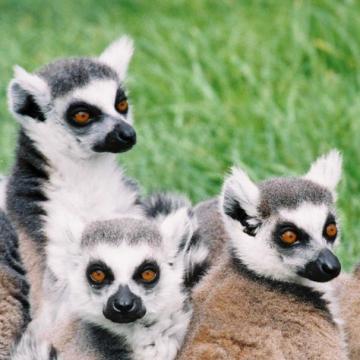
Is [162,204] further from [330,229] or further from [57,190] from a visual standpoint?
[330,229]

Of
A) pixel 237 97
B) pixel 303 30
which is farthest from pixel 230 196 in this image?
pixel 303 30

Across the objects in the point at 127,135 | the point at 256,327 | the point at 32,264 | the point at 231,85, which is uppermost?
the point at 256,327

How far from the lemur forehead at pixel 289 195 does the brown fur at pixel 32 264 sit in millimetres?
1213

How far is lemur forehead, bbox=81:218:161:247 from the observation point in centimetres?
445

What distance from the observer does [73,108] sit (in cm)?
534

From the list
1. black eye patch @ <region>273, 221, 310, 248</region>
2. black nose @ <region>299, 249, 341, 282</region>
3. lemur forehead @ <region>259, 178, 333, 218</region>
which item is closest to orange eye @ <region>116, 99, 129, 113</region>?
lemur forehead @ <region>259, 178, 333, 218</region>

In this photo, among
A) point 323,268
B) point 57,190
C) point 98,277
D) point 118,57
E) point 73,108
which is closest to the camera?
point 323,268

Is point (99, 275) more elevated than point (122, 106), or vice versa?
point (99, 275)

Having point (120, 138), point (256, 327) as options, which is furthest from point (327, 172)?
point (120, 138)

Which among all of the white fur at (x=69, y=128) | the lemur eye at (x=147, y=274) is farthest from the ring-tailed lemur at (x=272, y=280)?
the white fur at (x=69, y=128)

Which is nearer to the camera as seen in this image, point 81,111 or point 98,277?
point 98,277

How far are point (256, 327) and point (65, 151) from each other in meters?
1.56

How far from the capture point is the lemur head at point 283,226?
14.4 feet

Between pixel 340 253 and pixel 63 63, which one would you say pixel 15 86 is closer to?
pixel 63 63
